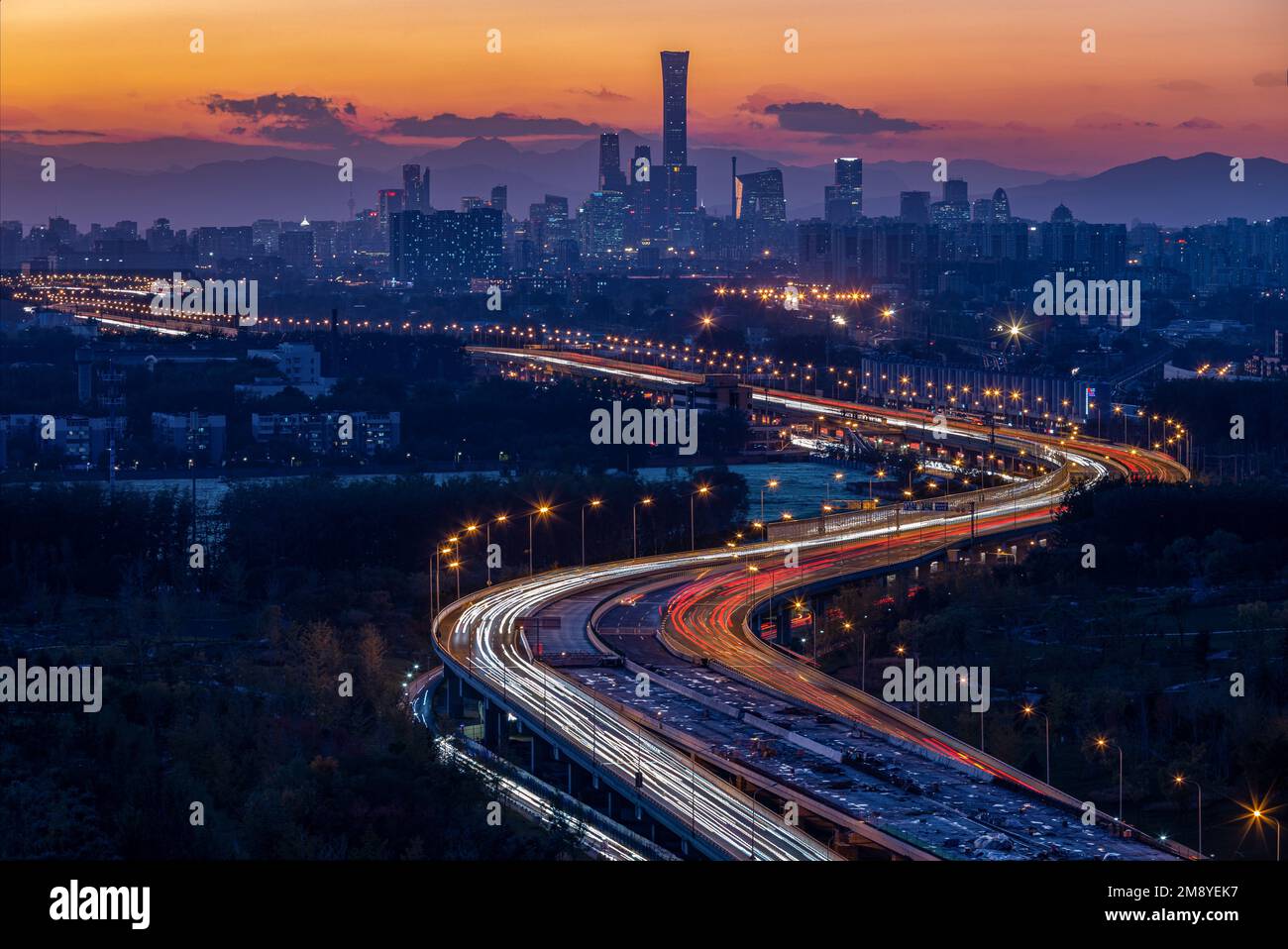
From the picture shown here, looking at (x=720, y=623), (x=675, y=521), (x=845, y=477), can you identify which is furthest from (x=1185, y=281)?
(x=720, y=623)

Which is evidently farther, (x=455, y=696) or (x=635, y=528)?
(x=635, y=528)

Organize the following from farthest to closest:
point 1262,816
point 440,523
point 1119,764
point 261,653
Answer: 1. point 440,523
2. point 261,653
3. point 1119,764
4. point 1262,816

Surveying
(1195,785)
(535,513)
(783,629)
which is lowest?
(783,629)

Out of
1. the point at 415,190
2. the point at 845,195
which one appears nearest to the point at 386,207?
the point at 415,190

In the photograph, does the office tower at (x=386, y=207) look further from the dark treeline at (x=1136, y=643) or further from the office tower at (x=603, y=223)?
the dark treeline at (x=1136, y=643)

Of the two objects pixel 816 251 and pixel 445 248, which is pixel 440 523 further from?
pixel 445 248
